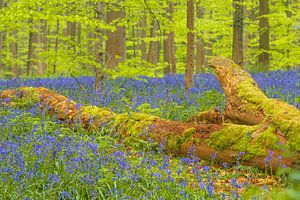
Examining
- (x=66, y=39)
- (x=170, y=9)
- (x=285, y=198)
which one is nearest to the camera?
(x=285, y=198)

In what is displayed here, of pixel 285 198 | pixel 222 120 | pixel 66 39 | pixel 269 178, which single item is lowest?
pixel 269 178

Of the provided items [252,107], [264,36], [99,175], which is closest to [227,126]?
[252,107]

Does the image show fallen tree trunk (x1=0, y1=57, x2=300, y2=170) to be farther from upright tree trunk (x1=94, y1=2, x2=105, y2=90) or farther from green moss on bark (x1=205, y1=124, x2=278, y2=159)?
upright tree trunk (x1=94, y1=2, x2=105, y2=90)

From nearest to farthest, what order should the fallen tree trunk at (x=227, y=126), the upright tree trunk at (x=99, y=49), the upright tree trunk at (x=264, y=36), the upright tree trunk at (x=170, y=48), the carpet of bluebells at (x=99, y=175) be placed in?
the carpet of bluebells at (x=99, y=175) < the fallen tree trunk at (x=227, y=126) < the upright tree trunk at (x=99, y=49) < the upright tree trunk at (x=264, y=36) < the upright tree trunk at (x=170, y=48)

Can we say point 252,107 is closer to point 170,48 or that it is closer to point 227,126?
point 227,126

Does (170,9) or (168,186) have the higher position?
(170,9)

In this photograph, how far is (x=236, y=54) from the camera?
11938 mm

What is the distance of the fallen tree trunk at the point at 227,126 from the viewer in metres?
4.94

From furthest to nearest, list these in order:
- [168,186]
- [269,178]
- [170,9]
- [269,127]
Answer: [170,9], [269,127], [269,178], [168,186]

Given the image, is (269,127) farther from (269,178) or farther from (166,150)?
(166,150)

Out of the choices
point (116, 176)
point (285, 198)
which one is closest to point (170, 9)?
point (116, 176)

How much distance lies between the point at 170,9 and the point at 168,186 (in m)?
16.3

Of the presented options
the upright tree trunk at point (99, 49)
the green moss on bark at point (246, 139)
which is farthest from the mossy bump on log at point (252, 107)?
the upright tree trunk at point (99, 49)

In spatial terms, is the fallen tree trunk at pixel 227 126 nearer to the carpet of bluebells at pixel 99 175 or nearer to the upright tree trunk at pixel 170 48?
the carpet of bluebells at pixel 99 175
